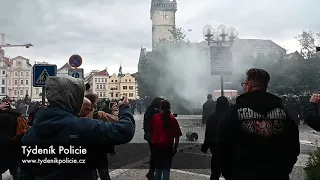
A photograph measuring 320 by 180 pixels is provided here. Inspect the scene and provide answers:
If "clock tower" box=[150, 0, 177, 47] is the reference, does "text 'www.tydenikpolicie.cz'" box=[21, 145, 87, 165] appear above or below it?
below

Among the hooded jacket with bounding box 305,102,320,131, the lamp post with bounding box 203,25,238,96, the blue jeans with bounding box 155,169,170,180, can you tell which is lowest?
the blue jeans with bounding box 155,169,170,180

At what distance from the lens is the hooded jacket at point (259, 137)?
2.58 meters

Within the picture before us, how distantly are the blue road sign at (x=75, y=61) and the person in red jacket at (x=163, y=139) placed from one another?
5276 millimetres

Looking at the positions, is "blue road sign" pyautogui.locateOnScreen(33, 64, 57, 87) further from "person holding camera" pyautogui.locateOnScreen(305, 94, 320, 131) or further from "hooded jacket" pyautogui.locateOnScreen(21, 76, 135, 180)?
"hooded jacket" pyautogui.locateOnScreen(21, 76, 135, 180)

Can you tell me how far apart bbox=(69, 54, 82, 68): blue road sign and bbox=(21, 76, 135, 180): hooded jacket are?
331 inches

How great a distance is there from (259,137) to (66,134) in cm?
140

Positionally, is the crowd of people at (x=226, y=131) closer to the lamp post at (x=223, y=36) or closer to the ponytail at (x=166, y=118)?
the ponytail at (x=166, y=118)

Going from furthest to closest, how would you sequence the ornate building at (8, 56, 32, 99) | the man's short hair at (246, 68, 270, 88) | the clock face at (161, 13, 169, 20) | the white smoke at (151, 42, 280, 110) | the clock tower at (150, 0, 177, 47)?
the clock face at (161, 13, 169, 20)
the clock tower at (150, 0, 177, 47)
the ornate building at (8, 56, 32, 99)
the white smoke at (151, 42, 280, 110)
the man's short hair at (246, 68, 270, 88)

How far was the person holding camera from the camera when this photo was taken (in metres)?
3.24

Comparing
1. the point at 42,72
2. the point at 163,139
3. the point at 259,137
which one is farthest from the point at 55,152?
the point at 42,72

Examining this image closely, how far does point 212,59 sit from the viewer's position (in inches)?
506

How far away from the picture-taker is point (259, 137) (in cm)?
258

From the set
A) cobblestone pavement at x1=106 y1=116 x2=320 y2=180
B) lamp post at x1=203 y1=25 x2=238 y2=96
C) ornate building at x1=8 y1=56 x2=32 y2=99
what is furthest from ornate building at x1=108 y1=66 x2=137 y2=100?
cobblestone pavement at x1=106 y1=116 x2=320 y2=180

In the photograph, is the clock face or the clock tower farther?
the clock face
